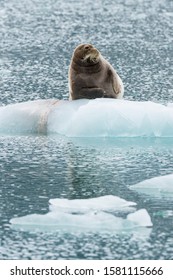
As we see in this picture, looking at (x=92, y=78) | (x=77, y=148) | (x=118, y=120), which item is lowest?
(x=77, y=148)

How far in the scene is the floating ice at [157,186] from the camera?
314 inches

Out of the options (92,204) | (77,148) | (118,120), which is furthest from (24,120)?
(92,204)

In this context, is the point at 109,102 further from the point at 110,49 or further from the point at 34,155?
the point at 110,49

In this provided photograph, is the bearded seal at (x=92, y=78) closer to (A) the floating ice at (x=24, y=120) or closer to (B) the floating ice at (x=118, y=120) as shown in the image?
(A) the floating ice at (x=24, y=120)

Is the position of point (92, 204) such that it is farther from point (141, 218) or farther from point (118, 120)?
point (118, 120)

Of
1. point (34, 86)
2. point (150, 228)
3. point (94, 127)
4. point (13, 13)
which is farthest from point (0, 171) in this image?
point (13, 13)

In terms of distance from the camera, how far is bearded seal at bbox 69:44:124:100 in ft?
34.0

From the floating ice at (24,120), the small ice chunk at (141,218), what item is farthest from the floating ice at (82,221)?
the floating ice at (24,120)

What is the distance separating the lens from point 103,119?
9.72 m

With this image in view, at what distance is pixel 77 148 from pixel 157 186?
64.3 inches

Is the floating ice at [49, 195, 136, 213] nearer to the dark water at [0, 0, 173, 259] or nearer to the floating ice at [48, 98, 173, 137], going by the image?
the dark water at [0, 0, 173, 259]

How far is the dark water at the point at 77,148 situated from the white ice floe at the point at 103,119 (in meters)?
0.10

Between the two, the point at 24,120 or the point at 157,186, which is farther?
the point at 24,120
